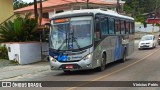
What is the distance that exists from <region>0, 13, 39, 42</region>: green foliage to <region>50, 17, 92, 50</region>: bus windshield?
9.13 meters

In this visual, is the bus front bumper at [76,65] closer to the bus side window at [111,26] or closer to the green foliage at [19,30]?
the bus side window at [111,26]

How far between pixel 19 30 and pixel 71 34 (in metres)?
10.0

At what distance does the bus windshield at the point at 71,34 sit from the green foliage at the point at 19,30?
9.13 metres

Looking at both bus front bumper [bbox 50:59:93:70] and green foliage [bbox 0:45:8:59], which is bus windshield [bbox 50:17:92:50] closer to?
bus front bumper [bbox 50:59:93:70]

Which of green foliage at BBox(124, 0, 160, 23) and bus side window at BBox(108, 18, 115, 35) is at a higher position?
bus side window at BBox(108, 18, 115, 35)

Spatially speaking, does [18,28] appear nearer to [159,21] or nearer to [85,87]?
[85,87]

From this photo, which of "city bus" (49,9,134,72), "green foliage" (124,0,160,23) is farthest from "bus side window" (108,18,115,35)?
"green foliage" (124,0,160,23)

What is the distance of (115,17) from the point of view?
21406 millimetres

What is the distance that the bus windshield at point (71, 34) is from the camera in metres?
17.0

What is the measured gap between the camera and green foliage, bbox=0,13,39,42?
1033 inches

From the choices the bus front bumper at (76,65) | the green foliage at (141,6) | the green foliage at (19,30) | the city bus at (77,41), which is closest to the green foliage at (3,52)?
the green foliage at (19,30)

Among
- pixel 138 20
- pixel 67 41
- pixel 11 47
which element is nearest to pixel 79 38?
pixel 67 41

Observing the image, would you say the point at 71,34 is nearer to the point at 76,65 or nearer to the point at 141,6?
the point at 76,65

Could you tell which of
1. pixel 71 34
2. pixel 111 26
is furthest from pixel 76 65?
pixel 111 26
